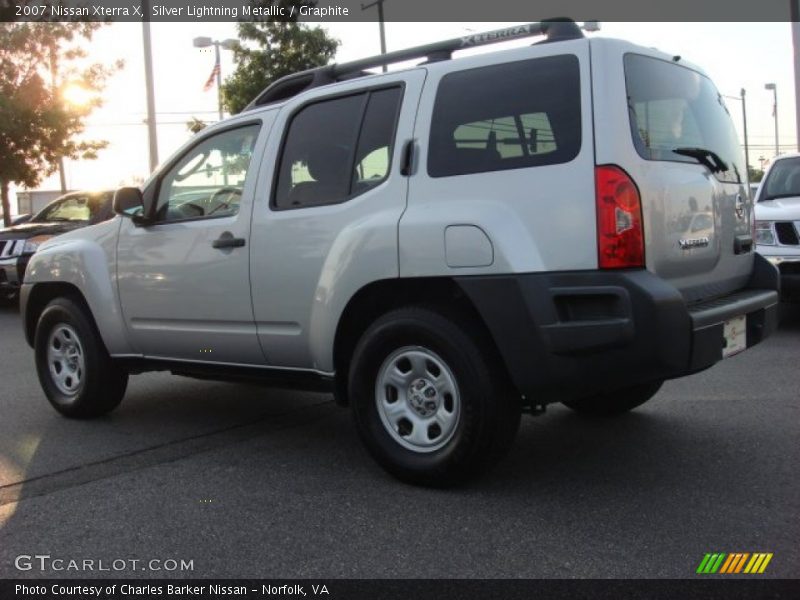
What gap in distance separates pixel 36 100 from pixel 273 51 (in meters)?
5.50

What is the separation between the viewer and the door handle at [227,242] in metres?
4.46

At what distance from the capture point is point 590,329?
332 centimetres

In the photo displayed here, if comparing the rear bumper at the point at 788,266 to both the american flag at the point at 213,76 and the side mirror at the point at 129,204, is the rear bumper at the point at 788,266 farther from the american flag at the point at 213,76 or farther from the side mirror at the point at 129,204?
the american flag at the point at 213,76

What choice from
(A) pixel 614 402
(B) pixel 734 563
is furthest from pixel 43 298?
(B) pixel 734 563

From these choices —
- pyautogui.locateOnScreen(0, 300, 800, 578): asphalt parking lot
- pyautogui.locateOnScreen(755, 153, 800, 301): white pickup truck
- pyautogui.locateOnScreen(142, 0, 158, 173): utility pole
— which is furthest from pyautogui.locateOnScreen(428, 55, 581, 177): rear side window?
pyautogui.locateOnScreen(142, 0, 158, 173): utility pole

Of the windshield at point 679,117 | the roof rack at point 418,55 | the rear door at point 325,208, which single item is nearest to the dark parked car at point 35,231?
the roof rack at point 418,55

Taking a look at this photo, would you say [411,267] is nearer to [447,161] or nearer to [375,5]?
[447,161]

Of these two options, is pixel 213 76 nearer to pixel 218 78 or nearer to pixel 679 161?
pixel 218 78

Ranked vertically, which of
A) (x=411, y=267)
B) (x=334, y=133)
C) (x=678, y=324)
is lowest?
(x=678, y=324)

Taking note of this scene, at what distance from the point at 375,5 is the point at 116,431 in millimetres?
21127

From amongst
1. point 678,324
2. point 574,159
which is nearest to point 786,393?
point 678,324

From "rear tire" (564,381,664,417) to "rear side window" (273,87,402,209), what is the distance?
186 centimetres

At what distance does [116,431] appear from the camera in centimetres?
524

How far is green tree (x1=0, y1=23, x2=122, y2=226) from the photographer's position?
18.6m
